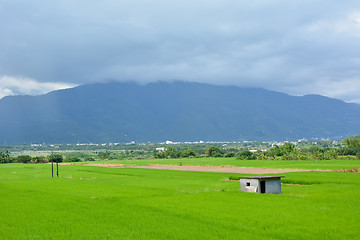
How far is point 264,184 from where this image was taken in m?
27.2

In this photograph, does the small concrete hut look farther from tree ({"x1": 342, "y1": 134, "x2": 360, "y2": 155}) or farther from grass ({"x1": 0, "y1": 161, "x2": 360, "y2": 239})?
tree ({"x1": 342, "y1": 134, "x2": 360, "y2": 155})

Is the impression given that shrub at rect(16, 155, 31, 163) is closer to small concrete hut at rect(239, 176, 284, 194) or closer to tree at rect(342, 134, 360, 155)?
small concrete hut at rect(239, 176, 284, 194)

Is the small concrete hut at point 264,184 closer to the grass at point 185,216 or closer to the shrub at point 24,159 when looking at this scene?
the grass at point 185,216

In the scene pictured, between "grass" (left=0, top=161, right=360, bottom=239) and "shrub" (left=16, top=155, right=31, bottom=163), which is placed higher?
"shrub" (left=16, top=155, right=31, bottom=163)

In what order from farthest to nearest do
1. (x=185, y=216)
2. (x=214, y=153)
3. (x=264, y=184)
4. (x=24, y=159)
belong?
(x=214, y=153)
(x=24, y=159)
(x=264, y=184)
(x=185, y=216)

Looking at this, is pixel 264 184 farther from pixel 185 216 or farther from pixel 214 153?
pixel 214 153

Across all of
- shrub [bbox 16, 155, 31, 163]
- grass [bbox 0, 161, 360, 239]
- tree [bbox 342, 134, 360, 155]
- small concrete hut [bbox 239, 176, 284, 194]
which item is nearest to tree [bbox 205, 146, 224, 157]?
tree [bbox 342, 134, 360, 155]

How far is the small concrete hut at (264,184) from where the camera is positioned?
26938 millimetres

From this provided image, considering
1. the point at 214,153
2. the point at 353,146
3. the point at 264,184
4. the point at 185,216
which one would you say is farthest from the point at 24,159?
the point at 185,216

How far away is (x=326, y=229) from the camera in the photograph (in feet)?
48.1

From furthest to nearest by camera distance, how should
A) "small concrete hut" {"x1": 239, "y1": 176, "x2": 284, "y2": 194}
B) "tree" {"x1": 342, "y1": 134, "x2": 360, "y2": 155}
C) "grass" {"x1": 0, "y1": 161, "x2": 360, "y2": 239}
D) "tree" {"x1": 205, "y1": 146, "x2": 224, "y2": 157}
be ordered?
"tree" {"x1": 205, "y1": 146, "x2": 224, "y2": 157} → "tree" {"x1": 342, "y1": 134, "x2": 360, "y2": 155} → "small concrete hut" {"x1": 239, "y1": 176, "x2": 284, "y2": 194} → "grass" {"x1": 0, "y1": 161, "x2": 360, "y2": 239}

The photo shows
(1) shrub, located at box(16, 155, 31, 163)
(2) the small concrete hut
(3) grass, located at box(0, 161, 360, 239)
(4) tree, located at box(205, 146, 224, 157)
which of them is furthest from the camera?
(4) tree, located at box(205, 146, 224, 157)

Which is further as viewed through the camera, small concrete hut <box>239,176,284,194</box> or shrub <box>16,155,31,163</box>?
shrub <box>16,155,31,163</box>

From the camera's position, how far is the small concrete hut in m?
26.9
